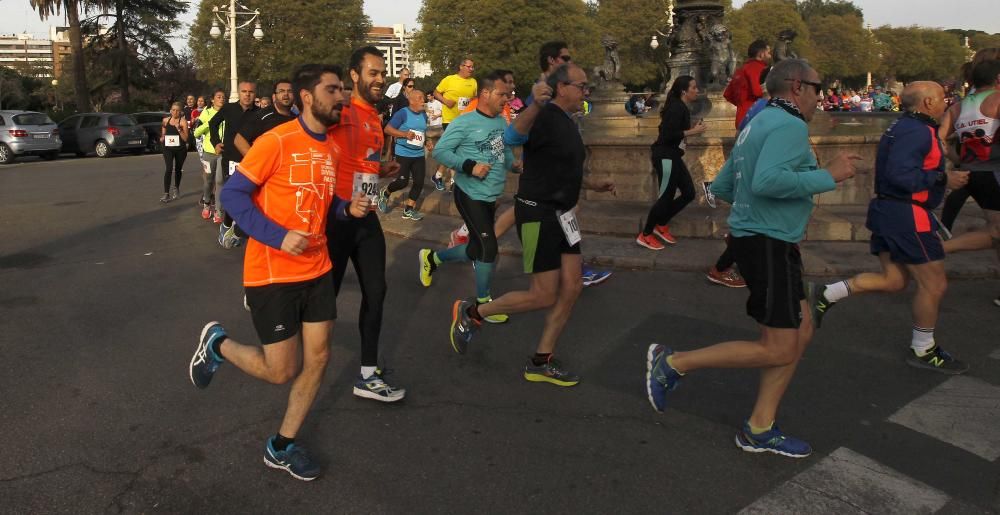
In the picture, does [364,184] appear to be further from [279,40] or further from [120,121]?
[279,40]

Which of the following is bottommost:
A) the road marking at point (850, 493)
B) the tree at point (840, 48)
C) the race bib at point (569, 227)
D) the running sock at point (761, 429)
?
the road marking at point (850, 493)

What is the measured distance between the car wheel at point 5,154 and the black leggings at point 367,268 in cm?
2402

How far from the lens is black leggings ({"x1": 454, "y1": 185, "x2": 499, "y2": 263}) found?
606 cm

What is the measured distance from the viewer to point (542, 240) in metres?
4.90

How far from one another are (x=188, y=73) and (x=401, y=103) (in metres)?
53.7

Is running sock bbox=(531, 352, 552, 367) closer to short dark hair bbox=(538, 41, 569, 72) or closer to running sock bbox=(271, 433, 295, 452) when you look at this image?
running sock bbox=(271, 433, 295, 452)

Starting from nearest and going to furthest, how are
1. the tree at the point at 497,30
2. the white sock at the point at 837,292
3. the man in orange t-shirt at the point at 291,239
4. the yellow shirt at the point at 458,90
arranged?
the man in orange t-shirt at the point at 291,239 < the white sock at the point at 837,292 < the yellow shirt at the point at 458,90 < the tree at the point at 497,30

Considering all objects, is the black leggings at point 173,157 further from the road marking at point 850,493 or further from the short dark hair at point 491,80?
the road marking at point 850,493

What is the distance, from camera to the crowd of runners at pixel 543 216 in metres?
3.64

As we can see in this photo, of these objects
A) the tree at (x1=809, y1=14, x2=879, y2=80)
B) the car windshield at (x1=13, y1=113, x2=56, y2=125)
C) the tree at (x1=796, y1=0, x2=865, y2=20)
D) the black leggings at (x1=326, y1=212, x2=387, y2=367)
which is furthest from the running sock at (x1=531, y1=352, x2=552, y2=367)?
the tree at (x1=796, y1=0, x2=865, y2=20)

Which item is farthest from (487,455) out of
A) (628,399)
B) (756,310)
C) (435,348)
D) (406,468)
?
(435,348)

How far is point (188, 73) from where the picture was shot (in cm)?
6153

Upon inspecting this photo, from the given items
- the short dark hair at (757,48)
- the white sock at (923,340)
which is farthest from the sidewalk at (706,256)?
the white sock at (923,340)

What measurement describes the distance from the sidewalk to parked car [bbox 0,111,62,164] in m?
20.0
